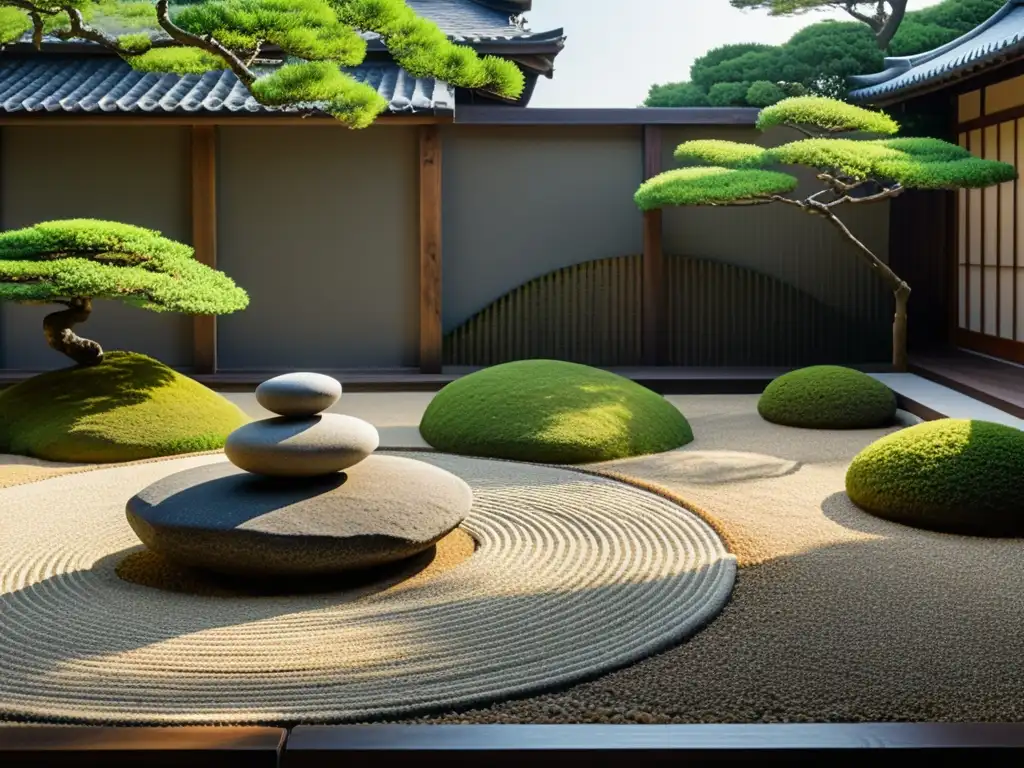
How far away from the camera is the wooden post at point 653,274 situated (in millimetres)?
10719

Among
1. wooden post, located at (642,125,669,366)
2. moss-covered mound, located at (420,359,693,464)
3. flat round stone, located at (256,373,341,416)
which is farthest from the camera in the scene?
wooden post, located at (642,125,669,366)

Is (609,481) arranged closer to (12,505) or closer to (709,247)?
(12,505)

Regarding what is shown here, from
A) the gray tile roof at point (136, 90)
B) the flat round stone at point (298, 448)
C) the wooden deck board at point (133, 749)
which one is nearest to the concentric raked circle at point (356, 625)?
the wooden deck board at point (133, 749)

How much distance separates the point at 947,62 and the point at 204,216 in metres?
6.40

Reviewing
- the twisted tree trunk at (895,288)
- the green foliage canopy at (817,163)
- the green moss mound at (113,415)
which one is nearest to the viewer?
the green moss mound at (113,415)

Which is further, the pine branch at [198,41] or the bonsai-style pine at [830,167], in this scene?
the bonsai-style pine at [830,167]

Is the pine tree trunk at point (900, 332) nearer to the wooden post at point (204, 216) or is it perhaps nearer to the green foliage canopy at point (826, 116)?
the green foliage canopy at point (826, 116)

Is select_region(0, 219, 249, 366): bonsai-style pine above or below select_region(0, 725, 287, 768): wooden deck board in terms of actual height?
above

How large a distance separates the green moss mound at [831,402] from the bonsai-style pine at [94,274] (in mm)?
3633

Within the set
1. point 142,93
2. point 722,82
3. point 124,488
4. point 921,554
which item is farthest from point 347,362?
point 722,82

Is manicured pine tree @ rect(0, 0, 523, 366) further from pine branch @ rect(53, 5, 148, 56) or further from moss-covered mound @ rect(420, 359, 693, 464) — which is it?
moss-covered mound @ rect(420, 359, 693, 464)

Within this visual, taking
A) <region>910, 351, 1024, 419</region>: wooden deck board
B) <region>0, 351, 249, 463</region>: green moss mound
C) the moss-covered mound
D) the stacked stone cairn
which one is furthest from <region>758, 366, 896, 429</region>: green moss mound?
the stacked stone cairn

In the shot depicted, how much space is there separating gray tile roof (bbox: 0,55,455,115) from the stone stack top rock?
5523 mm

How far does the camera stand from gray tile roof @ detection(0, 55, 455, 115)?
988 cm
